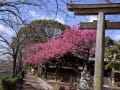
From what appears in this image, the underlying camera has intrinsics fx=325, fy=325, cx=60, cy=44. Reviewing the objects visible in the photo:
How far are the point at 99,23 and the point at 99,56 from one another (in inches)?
41.5

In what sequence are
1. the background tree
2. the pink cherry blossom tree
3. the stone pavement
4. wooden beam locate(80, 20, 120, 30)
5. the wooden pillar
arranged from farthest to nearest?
the background tree, the pink cherry blossom tree, the stone pavement, wooden beam locate(80, 20, 120, 30), the wooden pillar

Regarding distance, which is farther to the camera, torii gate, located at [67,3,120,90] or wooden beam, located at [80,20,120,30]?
wooden beam, located at [80,20,120,30]

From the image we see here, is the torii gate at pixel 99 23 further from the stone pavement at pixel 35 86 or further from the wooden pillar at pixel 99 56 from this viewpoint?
the stone pavement at pixel 35 86

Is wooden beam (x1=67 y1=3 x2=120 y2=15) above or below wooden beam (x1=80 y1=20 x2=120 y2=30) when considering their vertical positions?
above

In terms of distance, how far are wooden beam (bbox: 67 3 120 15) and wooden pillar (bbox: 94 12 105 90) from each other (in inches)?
6.5

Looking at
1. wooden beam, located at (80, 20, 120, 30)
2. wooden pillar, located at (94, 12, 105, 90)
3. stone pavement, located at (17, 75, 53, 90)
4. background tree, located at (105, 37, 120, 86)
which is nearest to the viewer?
wooden pillar, located at (94, 12, 105, 90)

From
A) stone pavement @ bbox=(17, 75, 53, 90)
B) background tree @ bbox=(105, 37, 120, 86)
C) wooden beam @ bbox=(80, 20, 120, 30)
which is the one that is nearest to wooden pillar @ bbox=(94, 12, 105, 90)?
wooden beam @ bbox=(80, 20, 120, 30)

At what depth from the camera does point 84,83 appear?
94.6 feet

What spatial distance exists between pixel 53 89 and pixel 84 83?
3.20 m

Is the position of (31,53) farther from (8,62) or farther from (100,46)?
(100,46)

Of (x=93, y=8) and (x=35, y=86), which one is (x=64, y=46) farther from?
(x=93, y=8)

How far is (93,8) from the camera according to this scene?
9844 mm

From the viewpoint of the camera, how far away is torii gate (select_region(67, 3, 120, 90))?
956 centimetres

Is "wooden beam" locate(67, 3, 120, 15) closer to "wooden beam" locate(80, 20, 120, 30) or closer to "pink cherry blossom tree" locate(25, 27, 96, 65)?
"wooden beam" locate(80, 20, 120, 30)
